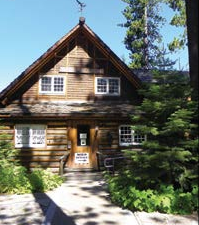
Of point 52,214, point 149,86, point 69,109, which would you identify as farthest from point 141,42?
point 52,214

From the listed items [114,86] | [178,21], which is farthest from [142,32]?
[114,86]

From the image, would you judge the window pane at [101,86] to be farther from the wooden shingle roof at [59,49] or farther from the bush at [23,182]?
the bush at [23,182]

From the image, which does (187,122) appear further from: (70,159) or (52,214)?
(70,159)

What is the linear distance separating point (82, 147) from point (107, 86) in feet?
12.3

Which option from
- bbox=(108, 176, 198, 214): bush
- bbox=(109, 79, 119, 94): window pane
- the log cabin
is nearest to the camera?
bbox=(108, 176, 198, 214): bush

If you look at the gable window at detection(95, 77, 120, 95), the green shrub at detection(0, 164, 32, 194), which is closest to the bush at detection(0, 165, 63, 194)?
the green shrub at detection(0, 164, 32, 194)

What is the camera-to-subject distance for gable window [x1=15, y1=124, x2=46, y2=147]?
1638 cm

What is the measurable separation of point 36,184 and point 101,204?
324 centimetres

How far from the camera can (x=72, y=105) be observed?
1703 cm

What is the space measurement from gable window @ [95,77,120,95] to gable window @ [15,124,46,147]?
12.5 feet

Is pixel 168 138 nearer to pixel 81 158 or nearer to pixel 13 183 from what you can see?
pixel 13 183

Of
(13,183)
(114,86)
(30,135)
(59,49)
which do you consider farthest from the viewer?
(114,86)

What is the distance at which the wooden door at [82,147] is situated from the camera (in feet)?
54.1

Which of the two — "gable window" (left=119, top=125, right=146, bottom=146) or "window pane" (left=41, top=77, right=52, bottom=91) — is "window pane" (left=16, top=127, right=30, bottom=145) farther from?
"gable window" (left=119, top=125, right=146, bottom=146)
